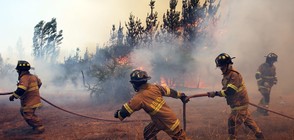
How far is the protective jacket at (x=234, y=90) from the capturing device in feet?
18.7

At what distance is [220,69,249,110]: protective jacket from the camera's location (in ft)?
18.7

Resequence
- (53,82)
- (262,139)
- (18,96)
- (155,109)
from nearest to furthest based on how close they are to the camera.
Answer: (155,109), (262,139), (18,96), (53,82)

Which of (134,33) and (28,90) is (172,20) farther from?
(28,90)

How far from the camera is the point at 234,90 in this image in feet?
18.7

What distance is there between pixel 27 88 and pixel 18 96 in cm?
45

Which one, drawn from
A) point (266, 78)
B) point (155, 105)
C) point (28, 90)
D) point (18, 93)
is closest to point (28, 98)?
point (28, 90)

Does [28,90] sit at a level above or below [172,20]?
below

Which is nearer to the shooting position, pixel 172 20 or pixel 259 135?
pixel 259 135

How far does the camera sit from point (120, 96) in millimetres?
12828

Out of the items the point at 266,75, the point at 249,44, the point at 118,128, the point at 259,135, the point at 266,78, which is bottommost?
the point at 118,128

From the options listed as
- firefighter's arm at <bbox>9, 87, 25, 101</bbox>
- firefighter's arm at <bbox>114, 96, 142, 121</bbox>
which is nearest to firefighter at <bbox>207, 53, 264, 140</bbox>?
firefighter's arm at <bbox>114, 96, 142, 121</bbox>

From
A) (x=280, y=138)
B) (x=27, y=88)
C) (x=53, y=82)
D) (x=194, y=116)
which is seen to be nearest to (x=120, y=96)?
(x=194, y=116)

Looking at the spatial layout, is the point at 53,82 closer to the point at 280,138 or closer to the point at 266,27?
the point at 266,27

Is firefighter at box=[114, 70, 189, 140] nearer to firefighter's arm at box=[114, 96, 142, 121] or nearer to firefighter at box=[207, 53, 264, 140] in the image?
firefighter's arm at box=[114, 96, 142, 121]
